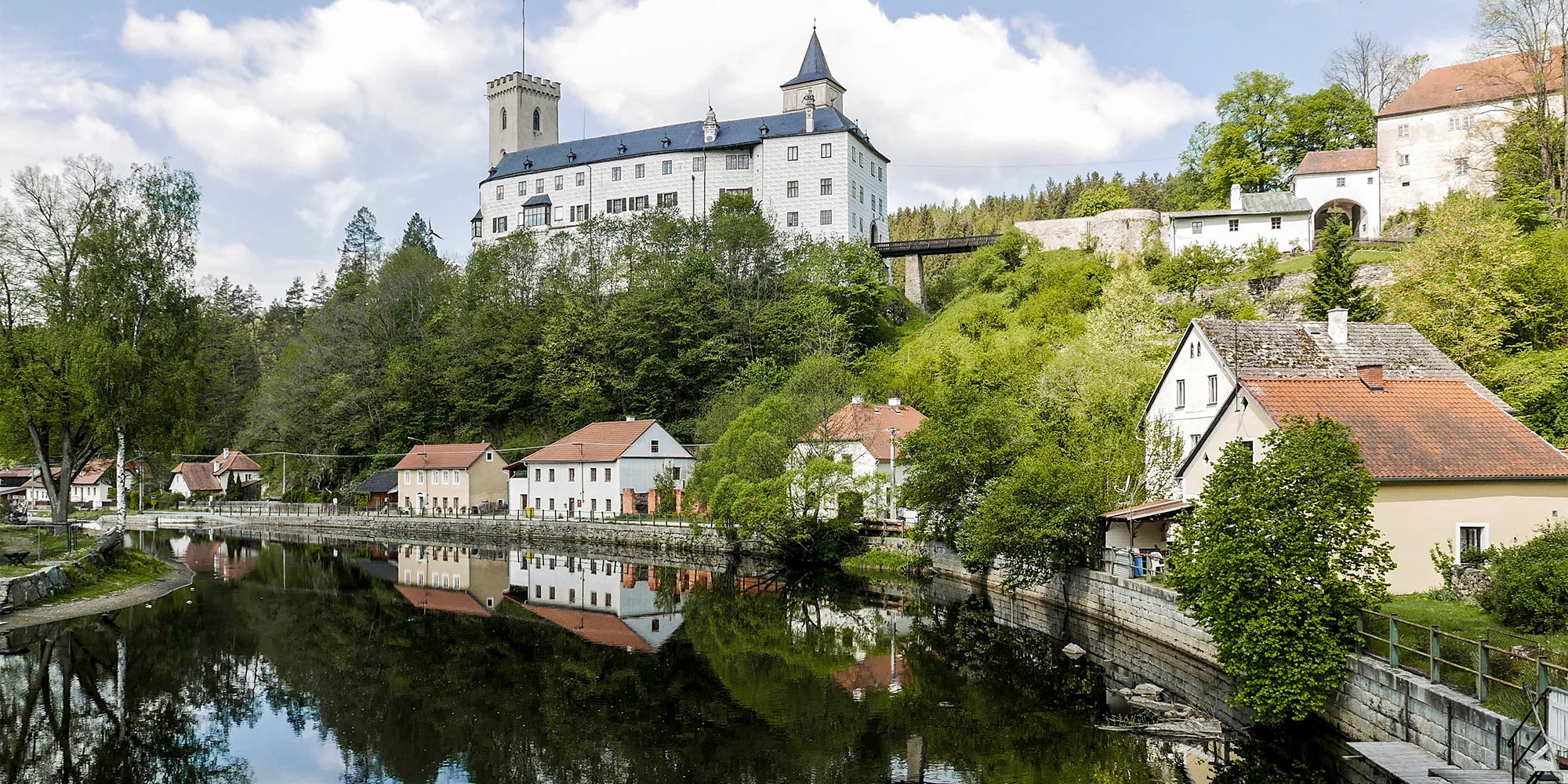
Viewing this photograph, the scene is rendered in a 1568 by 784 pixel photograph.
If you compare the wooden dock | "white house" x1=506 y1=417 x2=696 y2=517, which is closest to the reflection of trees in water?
the wooden dock

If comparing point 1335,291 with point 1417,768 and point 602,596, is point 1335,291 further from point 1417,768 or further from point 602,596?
point 602,596

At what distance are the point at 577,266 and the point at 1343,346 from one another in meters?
58.2

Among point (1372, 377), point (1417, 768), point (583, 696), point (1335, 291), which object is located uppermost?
point (1335, 291)

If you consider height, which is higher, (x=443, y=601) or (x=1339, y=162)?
(x=1339, y=162)

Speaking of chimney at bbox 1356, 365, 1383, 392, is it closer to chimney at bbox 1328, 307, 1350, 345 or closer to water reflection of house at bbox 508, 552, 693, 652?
chimney at bbox 1328, 307, 1350, 345

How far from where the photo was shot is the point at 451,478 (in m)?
65.4

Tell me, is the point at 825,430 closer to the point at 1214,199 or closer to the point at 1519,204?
the point at 1519,204

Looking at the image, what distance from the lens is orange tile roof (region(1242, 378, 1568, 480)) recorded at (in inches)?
779

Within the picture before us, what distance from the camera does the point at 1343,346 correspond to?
1021 inches

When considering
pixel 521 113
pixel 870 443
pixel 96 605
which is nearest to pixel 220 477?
pixel 521 113

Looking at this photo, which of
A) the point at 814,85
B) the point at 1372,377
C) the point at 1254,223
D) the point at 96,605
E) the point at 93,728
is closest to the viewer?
the point at 93,728

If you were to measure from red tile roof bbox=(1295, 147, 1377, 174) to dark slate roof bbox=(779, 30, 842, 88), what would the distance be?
38.6 m

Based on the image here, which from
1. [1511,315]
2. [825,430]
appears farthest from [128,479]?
[1511,315]

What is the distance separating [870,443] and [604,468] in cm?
1968
